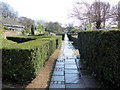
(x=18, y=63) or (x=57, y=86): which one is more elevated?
(x=18, y=63)

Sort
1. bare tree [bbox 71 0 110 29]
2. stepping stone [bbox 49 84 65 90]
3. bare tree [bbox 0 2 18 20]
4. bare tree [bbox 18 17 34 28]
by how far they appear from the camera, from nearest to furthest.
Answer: stepping stone [bbox 49 84 65 90]
bare tree [bbox 71 0 110 29]
bare tree [bbox 0 2 18 20]
bare tree [bbox 18 17 34 28]

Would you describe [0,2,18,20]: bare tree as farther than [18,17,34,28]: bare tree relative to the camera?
No

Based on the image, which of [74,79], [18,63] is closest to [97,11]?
[74,79]

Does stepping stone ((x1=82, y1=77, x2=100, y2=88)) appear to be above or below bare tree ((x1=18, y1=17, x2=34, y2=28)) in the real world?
A: below

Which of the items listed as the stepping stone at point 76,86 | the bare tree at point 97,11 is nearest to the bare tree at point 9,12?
the bare tree at point 97,11

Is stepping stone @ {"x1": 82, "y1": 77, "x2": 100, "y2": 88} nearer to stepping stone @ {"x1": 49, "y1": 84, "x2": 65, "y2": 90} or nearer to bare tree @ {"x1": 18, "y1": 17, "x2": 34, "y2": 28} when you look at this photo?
stepping stone @ {"x1": 49, "y1": 84, "x2": 65, "y2": 90}

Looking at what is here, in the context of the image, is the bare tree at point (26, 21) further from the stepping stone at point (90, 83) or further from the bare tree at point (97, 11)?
the stepping stone at point (90, 83)

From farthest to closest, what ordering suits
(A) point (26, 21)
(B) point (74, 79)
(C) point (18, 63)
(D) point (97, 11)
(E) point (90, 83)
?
(A) point (26, 21) → (D) point (97, 11) → (B) point (74, 79) → (E) point (90, 83) → (C) point (18, 63)

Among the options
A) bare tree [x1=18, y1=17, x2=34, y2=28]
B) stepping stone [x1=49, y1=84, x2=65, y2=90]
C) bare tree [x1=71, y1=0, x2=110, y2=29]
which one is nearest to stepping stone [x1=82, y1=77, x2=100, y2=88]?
stepping stone [x1=49, y1=84, x2=65, y2=90]

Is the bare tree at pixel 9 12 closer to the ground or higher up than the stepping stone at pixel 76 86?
higher up

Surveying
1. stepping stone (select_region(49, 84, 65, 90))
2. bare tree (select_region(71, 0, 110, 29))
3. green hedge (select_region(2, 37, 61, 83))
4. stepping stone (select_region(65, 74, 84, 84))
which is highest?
bare tree (select_region(71, 0, 110, 29))

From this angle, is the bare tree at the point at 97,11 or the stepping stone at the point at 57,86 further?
the bare tree at the point at 97,11

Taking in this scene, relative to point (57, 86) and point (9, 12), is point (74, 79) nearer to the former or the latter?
point (57, 86)

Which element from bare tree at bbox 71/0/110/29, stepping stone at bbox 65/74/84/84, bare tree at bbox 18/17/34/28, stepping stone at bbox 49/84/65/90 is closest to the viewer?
stepping stone at bbox 49/84/65/90
